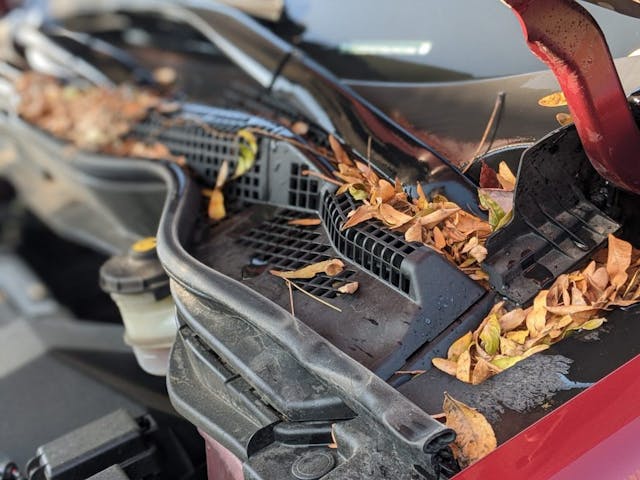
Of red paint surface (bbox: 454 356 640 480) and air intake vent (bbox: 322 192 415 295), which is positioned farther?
air intake vent (bbox: 322 192 415 295)

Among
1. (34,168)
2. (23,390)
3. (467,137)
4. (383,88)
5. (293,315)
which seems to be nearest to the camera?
(293,315)

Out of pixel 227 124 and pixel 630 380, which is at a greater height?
pixel 630 380

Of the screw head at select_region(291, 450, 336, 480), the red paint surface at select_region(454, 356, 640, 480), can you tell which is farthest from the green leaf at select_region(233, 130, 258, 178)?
the red paint surface at select_region(454, 356, 640, 480)

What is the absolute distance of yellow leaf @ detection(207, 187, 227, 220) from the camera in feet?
5.79

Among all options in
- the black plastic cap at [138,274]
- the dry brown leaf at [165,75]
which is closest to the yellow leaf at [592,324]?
the black plastic cap at [138,274]

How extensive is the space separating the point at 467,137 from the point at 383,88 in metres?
0.39

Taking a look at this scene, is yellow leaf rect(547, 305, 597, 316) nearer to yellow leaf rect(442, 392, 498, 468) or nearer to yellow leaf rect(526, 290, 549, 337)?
yellow leaf rect(526, 290, 549, 337)

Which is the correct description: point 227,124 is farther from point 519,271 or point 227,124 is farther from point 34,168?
point 34,168

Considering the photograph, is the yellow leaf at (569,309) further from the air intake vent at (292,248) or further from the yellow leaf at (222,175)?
the yellow leaf at (222,175)

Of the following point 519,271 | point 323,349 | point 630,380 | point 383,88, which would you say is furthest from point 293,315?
point 383,88

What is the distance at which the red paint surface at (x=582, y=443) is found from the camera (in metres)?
0.99

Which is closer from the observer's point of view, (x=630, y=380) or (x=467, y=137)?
(x=630, y=380)

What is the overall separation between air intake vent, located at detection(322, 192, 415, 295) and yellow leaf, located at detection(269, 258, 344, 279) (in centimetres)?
3

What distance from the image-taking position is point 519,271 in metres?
1.29
